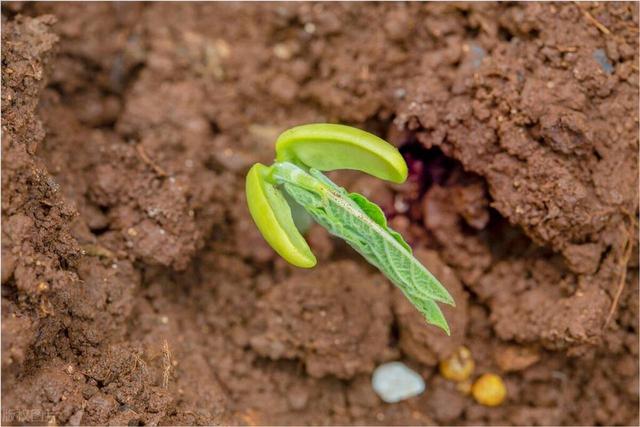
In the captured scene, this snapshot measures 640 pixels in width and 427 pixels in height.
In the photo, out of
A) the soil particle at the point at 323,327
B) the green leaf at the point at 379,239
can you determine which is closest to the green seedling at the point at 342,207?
the green leaf at the point at 379,239

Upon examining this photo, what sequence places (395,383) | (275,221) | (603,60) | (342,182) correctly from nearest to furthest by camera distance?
(275,221) < (603,60) < (395,383) < (342,182)

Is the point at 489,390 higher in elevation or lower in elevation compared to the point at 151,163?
lower

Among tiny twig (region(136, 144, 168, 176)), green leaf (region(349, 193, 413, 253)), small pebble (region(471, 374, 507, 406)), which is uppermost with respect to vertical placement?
green leaf (region(349, 193, 413, 253))

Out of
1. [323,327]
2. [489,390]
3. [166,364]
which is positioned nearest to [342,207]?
[323,327]

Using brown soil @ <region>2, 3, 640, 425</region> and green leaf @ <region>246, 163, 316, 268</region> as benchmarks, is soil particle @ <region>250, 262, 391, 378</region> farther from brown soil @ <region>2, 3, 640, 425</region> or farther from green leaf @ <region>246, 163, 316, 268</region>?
green leaf @ <region>246, 163, 316, 268</region>

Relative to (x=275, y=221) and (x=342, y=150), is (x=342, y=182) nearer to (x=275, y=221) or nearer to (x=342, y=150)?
(x=342, y=150)

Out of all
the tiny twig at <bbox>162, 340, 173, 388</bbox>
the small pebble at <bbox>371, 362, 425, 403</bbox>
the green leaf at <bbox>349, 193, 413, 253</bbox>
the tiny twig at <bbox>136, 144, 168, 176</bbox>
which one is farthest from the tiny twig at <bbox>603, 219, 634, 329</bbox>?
the tiny twig at <bbox>136, 144, 168, 176</bbox>

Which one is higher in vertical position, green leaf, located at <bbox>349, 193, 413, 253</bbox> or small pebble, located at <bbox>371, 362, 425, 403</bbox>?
green leaf, located at <bbox>349, 193, 413, 253</bbox>
